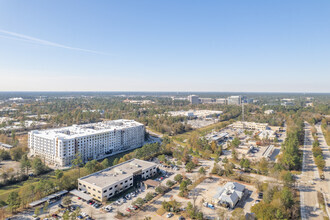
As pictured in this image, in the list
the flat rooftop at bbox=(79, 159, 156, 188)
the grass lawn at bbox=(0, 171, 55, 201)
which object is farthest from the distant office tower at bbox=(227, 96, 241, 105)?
the grass lawn at bbox=(0, 171, 55, 201)

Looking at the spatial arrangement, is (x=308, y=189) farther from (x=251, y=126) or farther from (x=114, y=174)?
(x=251, y=126)

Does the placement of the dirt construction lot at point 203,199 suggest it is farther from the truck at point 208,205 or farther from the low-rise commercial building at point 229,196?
the low-rise commercial building at point 229,196

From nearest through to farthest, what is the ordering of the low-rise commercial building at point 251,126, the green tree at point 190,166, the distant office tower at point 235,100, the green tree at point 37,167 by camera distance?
the green tree at point 37,167, the green tree at point 190,166, the low-rise commercial building at point 251,126, the distant office tower at point 235,100

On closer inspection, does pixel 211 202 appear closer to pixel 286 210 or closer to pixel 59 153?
pixel 286 210

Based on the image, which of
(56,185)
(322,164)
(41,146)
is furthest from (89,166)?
(322,164)

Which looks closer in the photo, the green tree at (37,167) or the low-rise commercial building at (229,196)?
the low-rise commercial building at (229,196)

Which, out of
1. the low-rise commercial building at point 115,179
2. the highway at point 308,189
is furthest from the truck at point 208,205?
the low-rise commercial building at point 115,179
